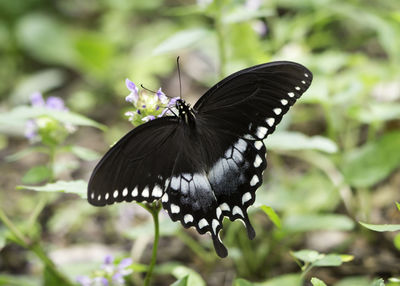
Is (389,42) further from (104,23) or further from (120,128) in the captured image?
(104,23)

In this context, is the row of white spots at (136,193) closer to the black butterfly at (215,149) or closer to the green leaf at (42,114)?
the black butterfly at (215,149)

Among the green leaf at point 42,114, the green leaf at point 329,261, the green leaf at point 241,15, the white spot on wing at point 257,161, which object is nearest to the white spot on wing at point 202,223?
the white spot on wing at point 257,161

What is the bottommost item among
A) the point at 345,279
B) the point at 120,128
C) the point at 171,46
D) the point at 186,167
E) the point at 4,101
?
the point at 345,279

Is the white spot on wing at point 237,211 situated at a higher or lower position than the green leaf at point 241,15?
lower

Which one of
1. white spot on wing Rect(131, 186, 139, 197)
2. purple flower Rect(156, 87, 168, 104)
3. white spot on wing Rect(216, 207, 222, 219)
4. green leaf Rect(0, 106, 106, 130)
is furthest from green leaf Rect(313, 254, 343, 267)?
green leaf Rect(0, 106, 106, 130)

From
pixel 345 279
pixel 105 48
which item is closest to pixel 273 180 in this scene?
pixel 345 279
